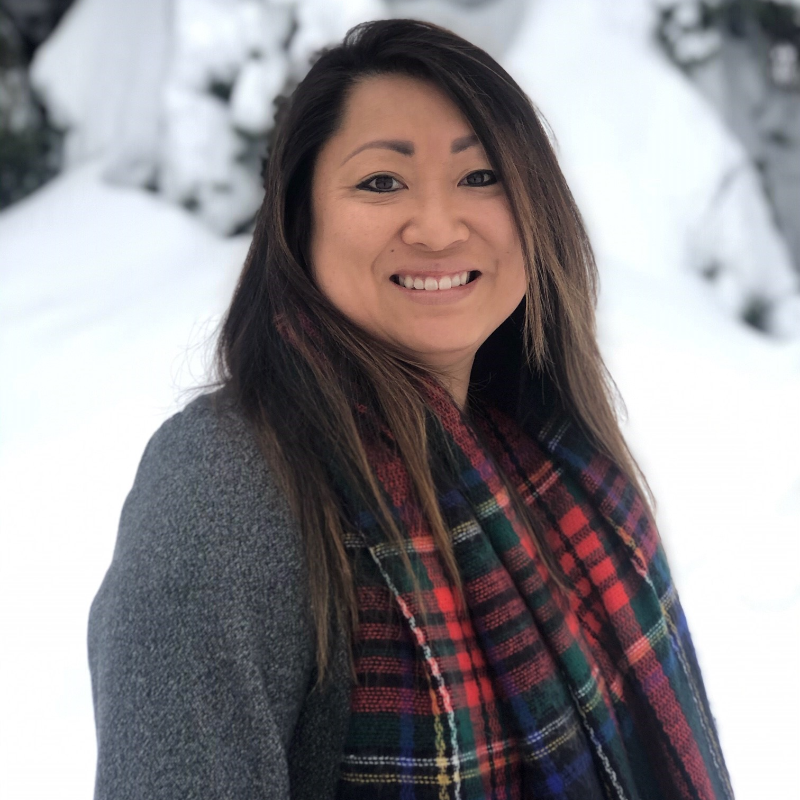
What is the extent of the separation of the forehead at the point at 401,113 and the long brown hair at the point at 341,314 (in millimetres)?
14

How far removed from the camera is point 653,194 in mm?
4039

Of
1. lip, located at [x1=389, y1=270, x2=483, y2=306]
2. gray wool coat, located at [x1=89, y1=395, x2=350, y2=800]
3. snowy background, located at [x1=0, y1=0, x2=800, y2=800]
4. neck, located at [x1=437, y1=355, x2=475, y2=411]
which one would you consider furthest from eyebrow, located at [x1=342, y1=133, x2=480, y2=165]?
snowy background, located at [x1=0, y1=0, x2=800, y2=800]

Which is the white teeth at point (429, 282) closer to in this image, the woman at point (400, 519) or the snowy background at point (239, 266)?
the woman at point (400, 519)

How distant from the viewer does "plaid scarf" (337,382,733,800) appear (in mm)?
848

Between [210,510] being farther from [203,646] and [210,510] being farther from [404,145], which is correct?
[404,145]

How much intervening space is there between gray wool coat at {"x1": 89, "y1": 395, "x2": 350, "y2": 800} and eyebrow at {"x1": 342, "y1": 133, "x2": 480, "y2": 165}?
435mm

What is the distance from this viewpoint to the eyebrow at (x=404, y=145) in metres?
1.02

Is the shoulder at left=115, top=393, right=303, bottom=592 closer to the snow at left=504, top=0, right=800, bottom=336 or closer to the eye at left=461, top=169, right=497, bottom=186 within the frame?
the eye at left=461, top=169, right=497, bottom=186

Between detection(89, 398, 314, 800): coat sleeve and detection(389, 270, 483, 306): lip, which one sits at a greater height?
detection(389, 270, 483, 306): lip

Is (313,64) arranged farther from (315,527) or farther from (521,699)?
(521,699)

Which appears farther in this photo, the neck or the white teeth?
the neck

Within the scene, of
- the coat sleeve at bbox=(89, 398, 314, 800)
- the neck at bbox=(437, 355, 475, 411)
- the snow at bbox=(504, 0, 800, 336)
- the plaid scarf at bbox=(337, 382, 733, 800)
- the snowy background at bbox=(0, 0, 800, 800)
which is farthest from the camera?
the snow at bbox=(504, 0, 800, 336)

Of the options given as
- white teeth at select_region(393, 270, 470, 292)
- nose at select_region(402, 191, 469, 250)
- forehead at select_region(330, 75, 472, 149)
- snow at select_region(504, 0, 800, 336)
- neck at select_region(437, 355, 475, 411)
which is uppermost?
snow at select_region(504, 0, 800, 336)

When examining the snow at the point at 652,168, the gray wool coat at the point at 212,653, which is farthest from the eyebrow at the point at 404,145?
the snow at the point at 652,168
